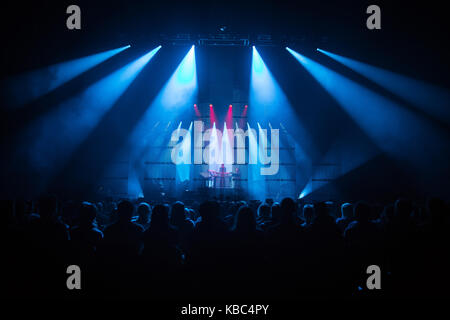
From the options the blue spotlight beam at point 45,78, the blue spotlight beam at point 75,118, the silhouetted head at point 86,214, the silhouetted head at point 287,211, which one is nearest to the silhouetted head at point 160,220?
the silhouetted head at point 86,214

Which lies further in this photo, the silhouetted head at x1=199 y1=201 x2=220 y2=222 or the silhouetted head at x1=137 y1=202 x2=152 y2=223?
the silhouetted head at x1=137 y1=202 x2=152 y2=223

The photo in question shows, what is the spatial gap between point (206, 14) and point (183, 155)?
853 cm

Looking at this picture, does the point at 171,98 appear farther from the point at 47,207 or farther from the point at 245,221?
the point at 245,221

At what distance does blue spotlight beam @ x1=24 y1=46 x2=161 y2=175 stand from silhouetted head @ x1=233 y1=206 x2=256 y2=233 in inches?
343

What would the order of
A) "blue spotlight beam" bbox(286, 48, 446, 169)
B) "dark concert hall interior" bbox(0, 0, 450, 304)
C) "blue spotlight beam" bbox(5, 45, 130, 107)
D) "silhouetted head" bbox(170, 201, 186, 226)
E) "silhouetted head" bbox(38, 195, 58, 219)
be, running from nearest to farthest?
"dark concert hall interior" bbox(0, 0, 450, 304) → "silhouetted head" bbox(38, 195, 58, 219) → "silhouetted head" bbox(170, 201, 186, 226) → "blue spotlight beam" bbox(5, 45, 130, 107) → "blue spotlight beam" bbox(286, 48, 446, 169)

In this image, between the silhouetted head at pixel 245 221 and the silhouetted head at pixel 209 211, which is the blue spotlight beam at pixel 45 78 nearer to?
the silhouetted head at pixel 209 211

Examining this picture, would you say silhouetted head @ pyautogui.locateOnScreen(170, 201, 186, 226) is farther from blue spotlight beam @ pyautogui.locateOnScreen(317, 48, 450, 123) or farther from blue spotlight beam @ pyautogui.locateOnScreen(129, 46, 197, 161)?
blue spotlight beam @ pyautogui.locateOnScreen(129, 46, 197, 161)

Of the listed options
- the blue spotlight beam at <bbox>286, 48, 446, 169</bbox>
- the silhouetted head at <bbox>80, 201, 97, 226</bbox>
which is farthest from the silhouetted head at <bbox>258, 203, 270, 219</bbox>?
the blue spotlight beam at <bbox>286, 48, 446, 169</bbox>

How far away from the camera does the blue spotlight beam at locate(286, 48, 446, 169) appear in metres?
9.27

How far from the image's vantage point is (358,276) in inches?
110

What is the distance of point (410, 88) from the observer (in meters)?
9.06

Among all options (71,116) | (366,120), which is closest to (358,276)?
(366,120)

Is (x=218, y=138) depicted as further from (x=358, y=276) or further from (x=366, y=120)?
(x=358, y=276)

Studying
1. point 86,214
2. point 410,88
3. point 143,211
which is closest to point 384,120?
point 410,88
